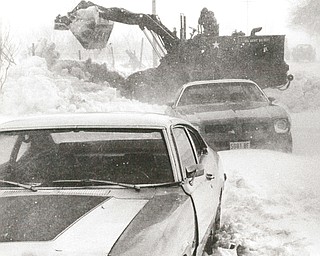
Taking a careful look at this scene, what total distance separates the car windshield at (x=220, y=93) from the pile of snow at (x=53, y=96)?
21.8 feet

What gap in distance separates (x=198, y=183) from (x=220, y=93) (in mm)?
5879

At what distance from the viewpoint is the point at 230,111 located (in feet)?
28.0

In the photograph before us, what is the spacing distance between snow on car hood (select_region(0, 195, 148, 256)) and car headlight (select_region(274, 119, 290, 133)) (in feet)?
17.8

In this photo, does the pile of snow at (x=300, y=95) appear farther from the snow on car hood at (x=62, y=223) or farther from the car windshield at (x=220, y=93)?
the snow on car hood at (x=62, y=223)

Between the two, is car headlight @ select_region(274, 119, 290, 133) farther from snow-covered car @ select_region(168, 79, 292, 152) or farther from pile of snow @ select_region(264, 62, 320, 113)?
pile of snow @ select_region(264, 62, 320, 113)

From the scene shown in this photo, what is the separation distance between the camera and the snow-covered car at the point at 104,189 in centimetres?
264

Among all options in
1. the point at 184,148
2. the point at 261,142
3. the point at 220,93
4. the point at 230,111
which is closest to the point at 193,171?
the point at 184,148

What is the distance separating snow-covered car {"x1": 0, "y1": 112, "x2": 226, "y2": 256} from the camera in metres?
2.64

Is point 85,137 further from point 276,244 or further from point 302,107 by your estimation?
point 302,107

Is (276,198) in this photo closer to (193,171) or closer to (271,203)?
(271,203)

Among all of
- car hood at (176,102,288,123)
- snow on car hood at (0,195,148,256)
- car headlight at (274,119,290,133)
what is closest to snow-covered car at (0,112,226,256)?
snow on car hood at (0,195,148,256)

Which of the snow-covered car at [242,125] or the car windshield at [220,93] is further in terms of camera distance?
the car windshield at [220,93]

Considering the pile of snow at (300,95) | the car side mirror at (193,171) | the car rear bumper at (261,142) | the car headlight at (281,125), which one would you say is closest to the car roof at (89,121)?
the car side mirror at (193,171)

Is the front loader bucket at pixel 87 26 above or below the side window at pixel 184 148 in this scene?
above
